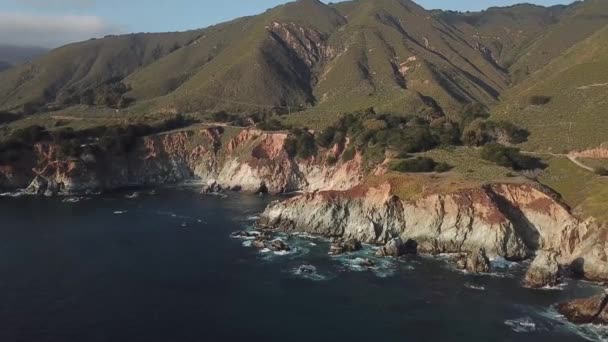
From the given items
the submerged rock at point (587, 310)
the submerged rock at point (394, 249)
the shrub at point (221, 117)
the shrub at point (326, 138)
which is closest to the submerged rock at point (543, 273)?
the submerged rock at point (587, 310)

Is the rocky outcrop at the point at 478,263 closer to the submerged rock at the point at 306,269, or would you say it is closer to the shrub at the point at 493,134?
the submerged rock at the point at 306,269

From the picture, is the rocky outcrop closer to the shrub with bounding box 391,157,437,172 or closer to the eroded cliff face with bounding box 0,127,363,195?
the shrub with bounding box 391,157,437,172

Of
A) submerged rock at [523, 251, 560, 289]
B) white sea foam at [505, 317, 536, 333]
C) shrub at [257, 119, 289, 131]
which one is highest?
shrub at [257, 119, 289, 131]

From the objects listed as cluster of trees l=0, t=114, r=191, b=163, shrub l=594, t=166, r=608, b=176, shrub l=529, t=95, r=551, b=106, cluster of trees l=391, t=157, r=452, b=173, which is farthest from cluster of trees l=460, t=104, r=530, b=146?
cluster of trees l=0, t=114, r=191, b=163

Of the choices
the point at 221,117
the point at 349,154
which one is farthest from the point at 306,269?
the point at 221,117

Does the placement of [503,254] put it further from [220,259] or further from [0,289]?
[0,289]

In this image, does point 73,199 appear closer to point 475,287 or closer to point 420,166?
point 420,166
